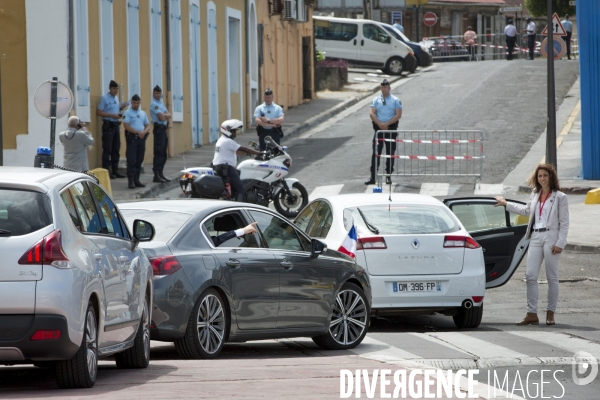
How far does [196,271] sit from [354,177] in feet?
56.4

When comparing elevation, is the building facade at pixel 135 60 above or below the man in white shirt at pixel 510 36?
below

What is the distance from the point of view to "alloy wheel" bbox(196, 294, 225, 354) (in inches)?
398

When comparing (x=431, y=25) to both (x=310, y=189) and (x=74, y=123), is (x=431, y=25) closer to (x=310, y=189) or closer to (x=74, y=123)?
(x=310, y=189)

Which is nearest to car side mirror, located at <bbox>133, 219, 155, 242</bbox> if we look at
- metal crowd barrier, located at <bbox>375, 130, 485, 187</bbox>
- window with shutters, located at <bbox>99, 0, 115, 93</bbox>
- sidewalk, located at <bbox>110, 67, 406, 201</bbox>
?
sidewalk, located at <bbox>110, 67, 406, 201</bbox>

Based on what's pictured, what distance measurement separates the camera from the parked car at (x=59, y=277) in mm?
7566

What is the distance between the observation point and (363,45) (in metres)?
54.0

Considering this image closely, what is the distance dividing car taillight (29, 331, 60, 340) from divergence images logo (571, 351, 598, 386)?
3692 mm

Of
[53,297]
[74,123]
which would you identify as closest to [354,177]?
[74,123]

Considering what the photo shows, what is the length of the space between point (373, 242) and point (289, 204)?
9.12m

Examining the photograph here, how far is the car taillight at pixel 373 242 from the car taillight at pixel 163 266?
311cm

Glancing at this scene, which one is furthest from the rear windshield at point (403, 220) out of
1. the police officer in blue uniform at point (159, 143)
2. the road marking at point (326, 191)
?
the police officer in blue uniform at point (159, 143)

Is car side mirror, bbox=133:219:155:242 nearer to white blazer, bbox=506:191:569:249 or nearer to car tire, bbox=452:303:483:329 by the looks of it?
car tire, bbox=452:303:483:329

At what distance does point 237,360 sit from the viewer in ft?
33.1

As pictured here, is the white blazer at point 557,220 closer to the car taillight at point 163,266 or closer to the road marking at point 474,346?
the road marking at point 474,346
